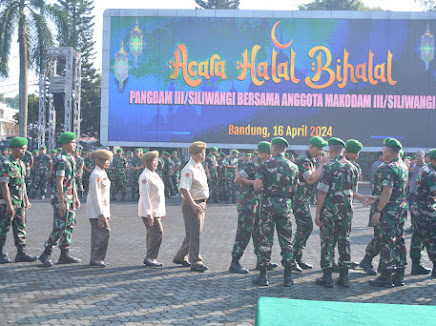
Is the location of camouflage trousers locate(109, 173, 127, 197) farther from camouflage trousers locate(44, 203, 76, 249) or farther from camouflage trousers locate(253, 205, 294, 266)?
camouflage trousers locate(253, 205, 294, 266)

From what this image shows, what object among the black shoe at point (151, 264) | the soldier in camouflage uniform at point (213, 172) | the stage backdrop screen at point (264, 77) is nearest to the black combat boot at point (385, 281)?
the black shoe at point (151, 264)

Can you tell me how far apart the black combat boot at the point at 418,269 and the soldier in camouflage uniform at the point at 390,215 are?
817mm

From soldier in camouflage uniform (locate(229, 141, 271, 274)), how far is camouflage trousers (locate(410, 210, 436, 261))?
2.31 m

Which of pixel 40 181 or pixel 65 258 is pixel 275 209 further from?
pixel 40 181

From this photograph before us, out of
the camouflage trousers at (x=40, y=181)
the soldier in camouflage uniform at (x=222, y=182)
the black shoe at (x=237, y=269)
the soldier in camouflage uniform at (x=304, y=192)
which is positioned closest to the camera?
the soldier in camouflage uniform at (x=304, y=192)

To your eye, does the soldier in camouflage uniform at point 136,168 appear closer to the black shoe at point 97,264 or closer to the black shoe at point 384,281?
the black shoe at point 97,264

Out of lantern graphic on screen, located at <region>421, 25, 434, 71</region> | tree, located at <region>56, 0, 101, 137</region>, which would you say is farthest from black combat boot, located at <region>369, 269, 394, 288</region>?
tree, located at <region>56, 0, 101, 137</region>

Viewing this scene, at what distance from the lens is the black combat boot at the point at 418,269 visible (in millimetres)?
7254

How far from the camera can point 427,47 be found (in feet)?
73.5

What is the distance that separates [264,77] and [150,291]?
17.5m

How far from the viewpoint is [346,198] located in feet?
20.8

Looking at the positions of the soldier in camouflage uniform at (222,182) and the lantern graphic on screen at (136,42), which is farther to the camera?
the lantern graphic on screen at (136,42)

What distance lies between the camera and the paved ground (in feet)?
16.4

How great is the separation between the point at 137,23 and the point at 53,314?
19219mm
